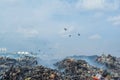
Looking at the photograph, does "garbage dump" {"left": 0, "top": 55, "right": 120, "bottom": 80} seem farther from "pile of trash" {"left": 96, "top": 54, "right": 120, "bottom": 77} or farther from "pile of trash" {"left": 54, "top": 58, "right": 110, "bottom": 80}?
"pile of trash" {"left": 96, "top": 54, "right": 120, "bottom": 77}

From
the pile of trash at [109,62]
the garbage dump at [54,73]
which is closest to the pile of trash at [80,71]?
the garbage dump at [54,73]

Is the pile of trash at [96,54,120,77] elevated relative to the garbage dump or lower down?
elevated

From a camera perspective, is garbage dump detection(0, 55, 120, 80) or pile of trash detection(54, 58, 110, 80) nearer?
garbage dump detection(0, 55, 120, 80)

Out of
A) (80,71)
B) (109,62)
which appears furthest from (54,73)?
(109,62)

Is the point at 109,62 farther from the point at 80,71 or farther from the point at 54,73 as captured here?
the point at 54,73

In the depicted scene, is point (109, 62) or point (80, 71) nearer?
point (80, 71)

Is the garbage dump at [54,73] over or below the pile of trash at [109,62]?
below

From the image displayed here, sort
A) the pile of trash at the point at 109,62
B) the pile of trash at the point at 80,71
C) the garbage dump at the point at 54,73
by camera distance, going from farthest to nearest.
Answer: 1. the pile of trash at the point at 109,62
2. the pile of trash at the point at 80,71
3. the garbage dump at the point at 54,73

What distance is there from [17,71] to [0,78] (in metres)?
1.84

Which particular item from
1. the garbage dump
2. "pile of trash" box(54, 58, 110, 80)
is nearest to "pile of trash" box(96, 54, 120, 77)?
the garbage dump

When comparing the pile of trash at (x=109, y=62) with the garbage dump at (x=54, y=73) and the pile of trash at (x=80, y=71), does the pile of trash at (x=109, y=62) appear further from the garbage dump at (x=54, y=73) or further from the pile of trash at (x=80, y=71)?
the pile of trash at (x=80, y=71)

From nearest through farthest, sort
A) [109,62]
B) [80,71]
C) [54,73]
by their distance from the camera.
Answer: [54,73] < [80,71] < [109,62]

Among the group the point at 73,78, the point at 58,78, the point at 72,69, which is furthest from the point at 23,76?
the point at 72,69

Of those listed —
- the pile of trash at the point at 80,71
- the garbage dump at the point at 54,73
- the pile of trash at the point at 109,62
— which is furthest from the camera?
the pile of trash at the point at 109,62
